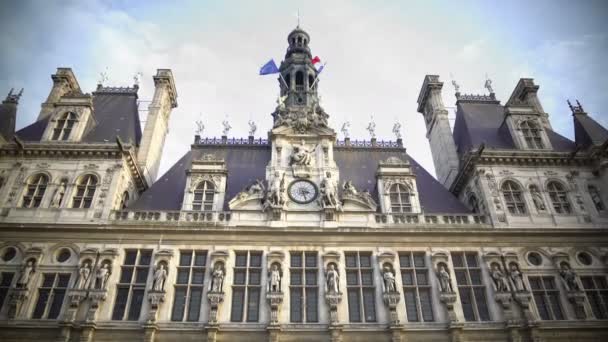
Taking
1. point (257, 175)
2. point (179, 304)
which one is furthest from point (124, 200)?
point (179, 304)

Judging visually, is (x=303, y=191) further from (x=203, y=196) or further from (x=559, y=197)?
(x=559, y=197)

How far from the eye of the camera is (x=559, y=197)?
2759 cm

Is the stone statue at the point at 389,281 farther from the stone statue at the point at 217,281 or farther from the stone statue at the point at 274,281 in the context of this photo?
the stone statue at the point at 217,281

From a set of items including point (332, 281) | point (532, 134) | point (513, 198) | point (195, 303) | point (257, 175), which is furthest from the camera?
point (532, 134)

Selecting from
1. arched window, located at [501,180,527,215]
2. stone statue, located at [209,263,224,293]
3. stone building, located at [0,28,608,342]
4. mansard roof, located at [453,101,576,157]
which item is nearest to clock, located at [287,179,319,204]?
stone building, located at [0,28,608,342]

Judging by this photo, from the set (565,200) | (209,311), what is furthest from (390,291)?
(565,200)

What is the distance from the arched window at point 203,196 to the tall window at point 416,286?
12.0 m

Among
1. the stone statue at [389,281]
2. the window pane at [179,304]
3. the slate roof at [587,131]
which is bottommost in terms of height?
the window pane at [179,304]

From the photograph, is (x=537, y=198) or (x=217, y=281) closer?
(x=217, y=281)

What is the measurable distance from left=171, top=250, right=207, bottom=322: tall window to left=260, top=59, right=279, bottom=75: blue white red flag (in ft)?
66.6

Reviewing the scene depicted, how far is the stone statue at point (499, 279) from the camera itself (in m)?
23.1

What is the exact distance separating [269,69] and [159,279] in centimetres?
2301

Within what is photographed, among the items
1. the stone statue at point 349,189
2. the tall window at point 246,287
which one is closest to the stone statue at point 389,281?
the stone statue at point 349,189

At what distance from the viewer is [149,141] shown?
106 ft
